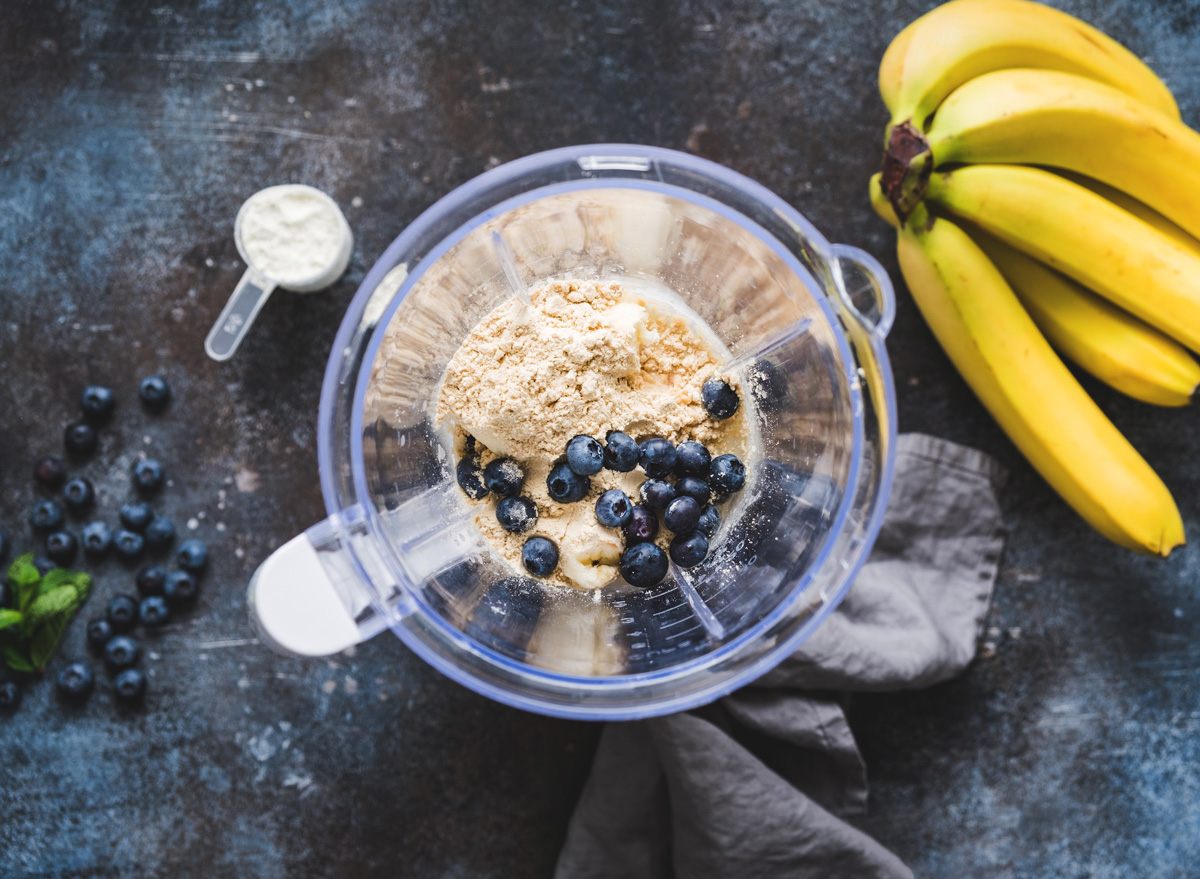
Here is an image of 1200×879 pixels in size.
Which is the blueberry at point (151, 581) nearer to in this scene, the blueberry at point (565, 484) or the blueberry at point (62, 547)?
the blueberry at point (62, 547)

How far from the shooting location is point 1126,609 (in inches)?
54.7

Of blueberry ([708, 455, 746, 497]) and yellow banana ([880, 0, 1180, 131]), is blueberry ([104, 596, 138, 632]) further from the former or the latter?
yellow banana ([880, 0, 1180, 131])

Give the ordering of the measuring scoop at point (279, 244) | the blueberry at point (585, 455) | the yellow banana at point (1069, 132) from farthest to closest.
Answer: the measuring scoop at point (279, 244) → the yellow banana at point (1069, 132) → the blueberry at point (585, 455)

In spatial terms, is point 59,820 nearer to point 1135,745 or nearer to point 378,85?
point 378,85

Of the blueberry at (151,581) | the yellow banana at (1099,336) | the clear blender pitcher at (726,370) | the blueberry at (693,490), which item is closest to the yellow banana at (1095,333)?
the yellow banana at (1099,336)

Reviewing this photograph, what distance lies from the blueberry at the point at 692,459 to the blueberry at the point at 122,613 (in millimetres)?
952

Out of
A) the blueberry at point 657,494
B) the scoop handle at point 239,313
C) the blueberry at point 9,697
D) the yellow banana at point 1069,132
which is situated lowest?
the blueberry at point 9,697

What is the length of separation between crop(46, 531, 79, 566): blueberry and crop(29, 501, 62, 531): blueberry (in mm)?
18

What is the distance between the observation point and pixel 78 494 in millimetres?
1350

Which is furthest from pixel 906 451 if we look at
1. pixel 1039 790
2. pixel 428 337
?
pixel 428 337

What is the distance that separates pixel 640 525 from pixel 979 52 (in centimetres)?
83

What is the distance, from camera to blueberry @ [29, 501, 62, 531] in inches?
53.4

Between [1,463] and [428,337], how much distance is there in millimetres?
861

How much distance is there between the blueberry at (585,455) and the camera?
948 mm
